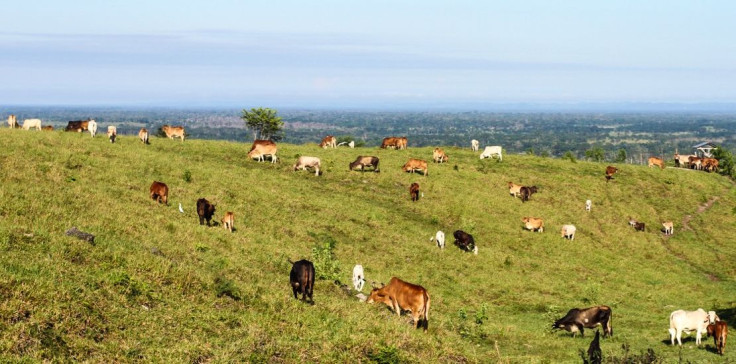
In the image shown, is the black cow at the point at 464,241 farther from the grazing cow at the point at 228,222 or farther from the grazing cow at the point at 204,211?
the grazing cow at the point at 204,211

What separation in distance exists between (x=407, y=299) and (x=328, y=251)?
6577 millimetres

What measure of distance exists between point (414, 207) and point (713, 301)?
18017mm

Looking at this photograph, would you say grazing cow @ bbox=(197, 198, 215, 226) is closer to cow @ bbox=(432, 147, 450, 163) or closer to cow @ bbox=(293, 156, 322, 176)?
cow @ bbox=(293, 156, 322, 176)

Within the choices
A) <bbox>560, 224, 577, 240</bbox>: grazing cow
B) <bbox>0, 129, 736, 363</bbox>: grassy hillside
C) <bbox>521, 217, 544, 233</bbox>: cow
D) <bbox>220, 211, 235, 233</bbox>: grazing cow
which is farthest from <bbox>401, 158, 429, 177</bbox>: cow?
<bbox>220, 211, 235, 233</bbox>: grazing cow

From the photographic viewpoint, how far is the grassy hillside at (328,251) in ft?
41.4

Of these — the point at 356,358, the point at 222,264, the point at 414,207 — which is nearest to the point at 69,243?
the point at 222,264

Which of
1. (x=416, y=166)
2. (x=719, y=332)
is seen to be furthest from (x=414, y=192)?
(x=719, y=332)

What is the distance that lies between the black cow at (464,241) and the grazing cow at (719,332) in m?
14.6

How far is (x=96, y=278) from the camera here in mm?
13625

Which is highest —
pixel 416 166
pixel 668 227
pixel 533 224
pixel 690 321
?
pixel 416 166

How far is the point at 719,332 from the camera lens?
18.9 metres

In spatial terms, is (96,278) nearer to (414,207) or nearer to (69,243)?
(69,243)

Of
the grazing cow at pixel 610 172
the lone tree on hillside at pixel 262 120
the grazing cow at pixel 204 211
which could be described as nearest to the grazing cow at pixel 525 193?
the grazing cow at pixel 610 172

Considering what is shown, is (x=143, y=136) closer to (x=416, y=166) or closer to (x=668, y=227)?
(x=416, y=166)
